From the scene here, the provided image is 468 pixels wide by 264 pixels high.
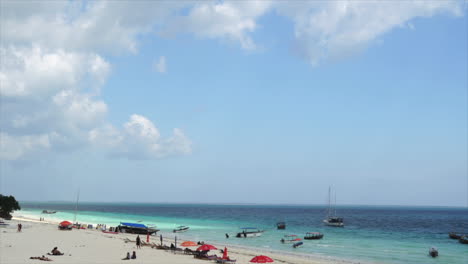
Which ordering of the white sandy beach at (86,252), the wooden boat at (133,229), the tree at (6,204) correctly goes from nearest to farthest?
the white sandy beach at (86,252) → the tree at (6,204) → the wooden boat at (133,229)

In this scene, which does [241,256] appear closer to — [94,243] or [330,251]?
[330,251]

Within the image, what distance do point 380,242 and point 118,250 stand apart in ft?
128

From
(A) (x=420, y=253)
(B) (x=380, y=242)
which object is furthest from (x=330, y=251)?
(B) (x=380, y=242)

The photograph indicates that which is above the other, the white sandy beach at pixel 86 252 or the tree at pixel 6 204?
the tree at pixel 6 204

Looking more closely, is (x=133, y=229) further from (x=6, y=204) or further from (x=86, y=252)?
(x=86, y=252)

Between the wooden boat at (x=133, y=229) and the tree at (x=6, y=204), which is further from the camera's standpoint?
the wooden boat at (x=133, y=229)

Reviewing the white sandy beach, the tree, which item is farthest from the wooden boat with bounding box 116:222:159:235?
the tree

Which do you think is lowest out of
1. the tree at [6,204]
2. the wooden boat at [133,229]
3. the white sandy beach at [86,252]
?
the wooden boat at [133,229]

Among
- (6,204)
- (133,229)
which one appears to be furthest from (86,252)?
(6,204)

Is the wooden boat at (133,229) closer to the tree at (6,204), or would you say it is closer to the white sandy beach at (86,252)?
the white sandy beach at (86,252)

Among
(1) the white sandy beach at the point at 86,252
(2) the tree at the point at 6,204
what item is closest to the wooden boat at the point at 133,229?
(1) the white sandy beach at the point at 86,252

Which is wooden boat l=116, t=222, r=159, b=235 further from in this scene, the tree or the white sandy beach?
the tree

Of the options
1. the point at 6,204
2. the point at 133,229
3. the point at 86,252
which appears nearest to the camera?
the point at 86,252

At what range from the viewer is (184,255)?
37.0 meters
